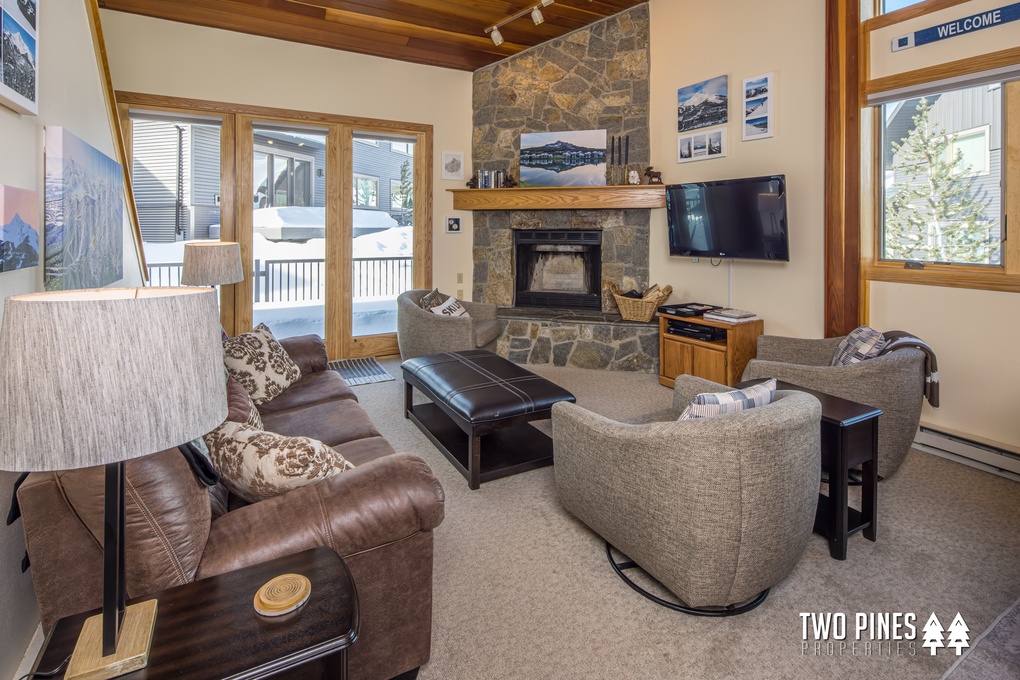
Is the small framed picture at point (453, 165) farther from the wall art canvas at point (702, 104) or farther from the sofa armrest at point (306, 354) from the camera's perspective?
the sofa armrest at point (306, 354)

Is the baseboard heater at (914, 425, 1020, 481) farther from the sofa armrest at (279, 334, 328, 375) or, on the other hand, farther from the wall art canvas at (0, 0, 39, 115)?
the wall art canvas at (0, 0, 39, 115)

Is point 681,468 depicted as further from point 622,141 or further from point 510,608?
point 622,141

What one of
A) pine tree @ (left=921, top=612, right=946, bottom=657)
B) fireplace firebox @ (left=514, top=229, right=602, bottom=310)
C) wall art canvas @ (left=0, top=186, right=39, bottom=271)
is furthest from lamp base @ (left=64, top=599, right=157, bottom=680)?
fireplace firebox @ (left=514, top=229, right=602, bottom=310)

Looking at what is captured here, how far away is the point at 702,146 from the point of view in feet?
16.3

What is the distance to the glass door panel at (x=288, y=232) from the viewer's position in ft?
17.9

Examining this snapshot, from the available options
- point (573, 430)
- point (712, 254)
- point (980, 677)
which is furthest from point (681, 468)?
point (712, 254)

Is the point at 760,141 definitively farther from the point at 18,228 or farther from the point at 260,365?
the point at 18,228

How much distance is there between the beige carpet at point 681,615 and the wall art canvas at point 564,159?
143 inches

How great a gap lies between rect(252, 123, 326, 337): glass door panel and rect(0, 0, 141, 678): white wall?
2419mm

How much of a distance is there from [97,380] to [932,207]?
14.1 ft

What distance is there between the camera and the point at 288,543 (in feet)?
4.96

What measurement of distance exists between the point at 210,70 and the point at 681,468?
5275mm

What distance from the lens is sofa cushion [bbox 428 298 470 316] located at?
5039 millimetres

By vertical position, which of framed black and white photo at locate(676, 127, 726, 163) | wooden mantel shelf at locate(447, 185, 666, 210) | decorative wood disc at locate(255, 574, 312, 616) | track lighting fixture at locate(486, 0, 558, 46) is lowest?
decorative wood disc at locate(255, 574, 312, 616)
